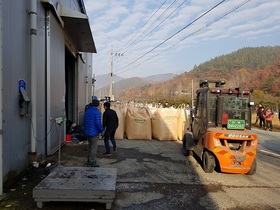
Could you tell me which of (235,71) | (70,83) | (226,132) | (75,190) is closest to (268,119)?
(70,83)

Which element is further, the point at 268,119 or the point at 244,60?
the point at 244,60

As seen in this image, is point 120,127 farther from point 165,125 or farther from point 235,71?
point 235,71

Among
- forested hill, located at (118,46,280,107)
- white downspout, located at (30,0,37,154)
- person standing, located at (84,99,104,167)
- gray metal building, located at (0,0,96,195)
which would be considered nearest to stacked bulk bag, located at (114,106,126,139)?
gray metal building, located at (0,0,96,195)

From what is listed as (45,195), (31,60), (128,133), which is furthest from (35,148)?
(128,133)

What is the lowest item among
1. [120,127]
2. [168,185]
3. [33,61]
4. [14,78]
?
[168,185]

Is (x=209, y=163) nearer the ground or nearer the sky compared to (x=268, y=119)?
nearer the sky

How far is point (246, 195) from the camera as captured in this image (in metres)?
5.69

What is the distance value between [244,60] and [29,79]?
3978 inches

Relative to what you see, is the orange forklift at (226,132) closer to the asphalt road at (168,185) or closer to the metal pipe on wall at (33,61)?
the asphalt road at (168,185)

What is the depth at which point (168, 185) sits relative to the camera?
610cm

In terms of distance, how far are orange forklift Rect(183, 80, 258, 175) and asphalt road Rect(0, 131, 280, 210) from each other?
0.35 metres

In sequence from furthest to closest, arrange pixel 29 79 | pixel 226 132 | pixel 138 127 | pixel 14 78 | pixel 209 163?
pixel 138 127
pixel 209 163
pixel 226 132
pixel 29 79
pixel 14 78

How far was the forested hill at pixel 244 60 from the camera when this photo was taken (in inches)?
3681

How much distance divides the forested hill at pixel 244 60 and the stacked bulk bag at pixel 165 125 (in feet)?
271
